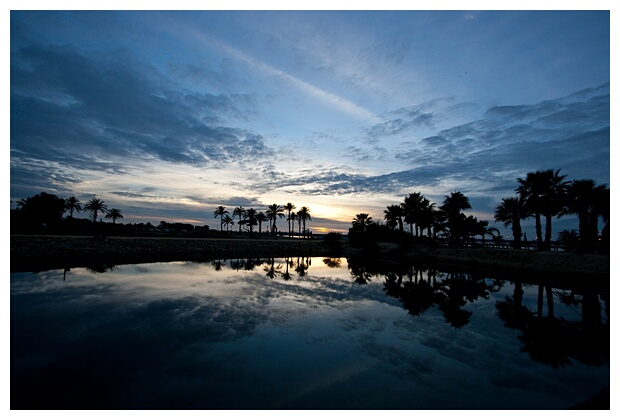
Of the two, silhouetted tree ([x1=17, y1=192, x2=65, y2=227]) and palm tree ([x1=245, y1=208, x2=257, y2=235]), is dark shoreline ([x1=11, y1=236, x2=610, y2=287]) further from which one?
palm tree ([x1=245, y1=208, x2=257, y2=235])

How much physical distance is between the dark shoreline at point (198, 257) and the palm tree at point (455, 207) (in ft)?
40.1

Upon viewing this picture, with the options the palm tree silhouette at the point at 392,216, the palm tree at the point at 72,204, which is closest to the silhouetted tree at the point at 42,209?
the palm tree at the point at 72,204

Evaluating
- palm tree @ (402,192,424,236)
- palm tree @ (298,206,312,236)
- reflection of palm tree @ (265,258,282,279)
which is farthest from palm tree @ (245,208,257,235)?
reflection of palm tree @ (265,258,282,279)

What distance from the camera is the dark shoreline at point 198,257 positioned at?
2748 cm

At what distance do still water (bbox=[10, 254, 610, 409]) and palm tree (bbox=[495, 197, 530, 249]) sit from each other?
27690mm

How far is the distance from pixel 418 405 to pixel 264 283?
1663cm

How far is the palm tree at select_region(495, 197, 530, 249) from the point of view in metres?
42.7

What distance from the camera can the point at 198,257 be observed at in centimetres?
4188

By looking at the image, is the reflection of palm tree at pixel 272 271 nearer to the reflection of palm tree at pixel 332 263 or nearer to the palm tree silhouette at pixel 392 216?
the reflection of palm tree at pixel 332 263

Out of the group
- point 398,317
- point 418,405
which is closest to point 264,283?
point 398,317

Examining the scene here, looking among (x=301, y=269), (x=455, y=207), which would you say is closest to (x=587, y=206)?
(x=455, y=207)

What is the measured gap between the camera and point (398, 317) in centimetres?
1364

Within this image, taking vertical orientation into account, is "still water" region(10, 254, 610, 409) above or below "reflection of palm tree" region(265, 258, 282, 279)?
above

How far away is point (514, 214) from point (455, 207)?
12193 millimetres
